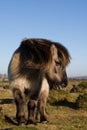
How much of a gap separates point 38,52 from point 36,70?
50cm

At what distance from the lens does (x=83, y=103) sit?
60.0ft

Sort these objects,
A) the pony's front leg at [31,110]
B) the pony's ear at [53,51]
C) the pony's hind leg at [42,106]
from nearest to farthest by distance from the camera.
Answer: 1. the pony's ear at [53,51]
2. the pony's front leg at [31,110]
3. the pony's hind leg at [42,106]

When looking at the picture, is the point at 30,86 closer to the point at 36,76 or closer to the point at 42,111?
the point at 36,76

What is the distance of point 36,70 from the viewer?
10320mm

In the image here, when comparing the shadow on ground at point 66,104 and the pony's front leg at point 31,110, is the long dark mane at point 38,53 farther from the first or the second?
the shadow on ground at point 66,104

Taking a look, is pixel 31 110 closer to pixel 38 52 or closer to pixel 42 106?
pixel 42 106

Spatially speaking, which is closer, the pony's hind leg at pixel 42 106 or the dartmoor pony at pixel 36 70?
the dartmoor pony at pixel 36 70

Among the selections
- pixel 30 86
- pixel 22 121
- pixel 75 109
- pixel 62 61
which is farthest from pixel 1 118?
pixel 75 109

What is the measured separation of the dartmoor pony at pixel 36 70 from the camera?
10289 millimetres

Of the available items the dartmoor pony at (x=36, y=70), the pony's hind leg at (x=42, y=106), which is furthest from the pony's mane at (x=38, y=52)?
the pony's hind leg at (x=42, y=106)

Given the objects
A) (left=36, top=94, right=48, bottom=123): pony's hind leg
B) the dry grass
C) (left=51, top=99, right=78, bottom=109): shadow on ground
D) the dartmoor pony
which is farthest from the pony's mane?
(left=51, top=99, right=78, bottom=109): shadow on ground

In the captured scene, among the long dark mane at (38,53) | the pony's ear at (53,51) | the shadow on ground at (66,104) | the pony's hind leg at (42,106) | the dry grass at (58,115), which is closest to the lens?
the long dark mane at (38,53)

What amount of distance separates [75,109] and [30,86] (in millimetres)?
8156

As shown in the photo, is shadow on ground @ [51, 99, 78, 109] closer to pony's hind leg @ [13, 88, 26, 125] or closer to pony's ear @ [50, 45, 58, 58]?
pony's hind leg @ [13, 88, 26, 125]
